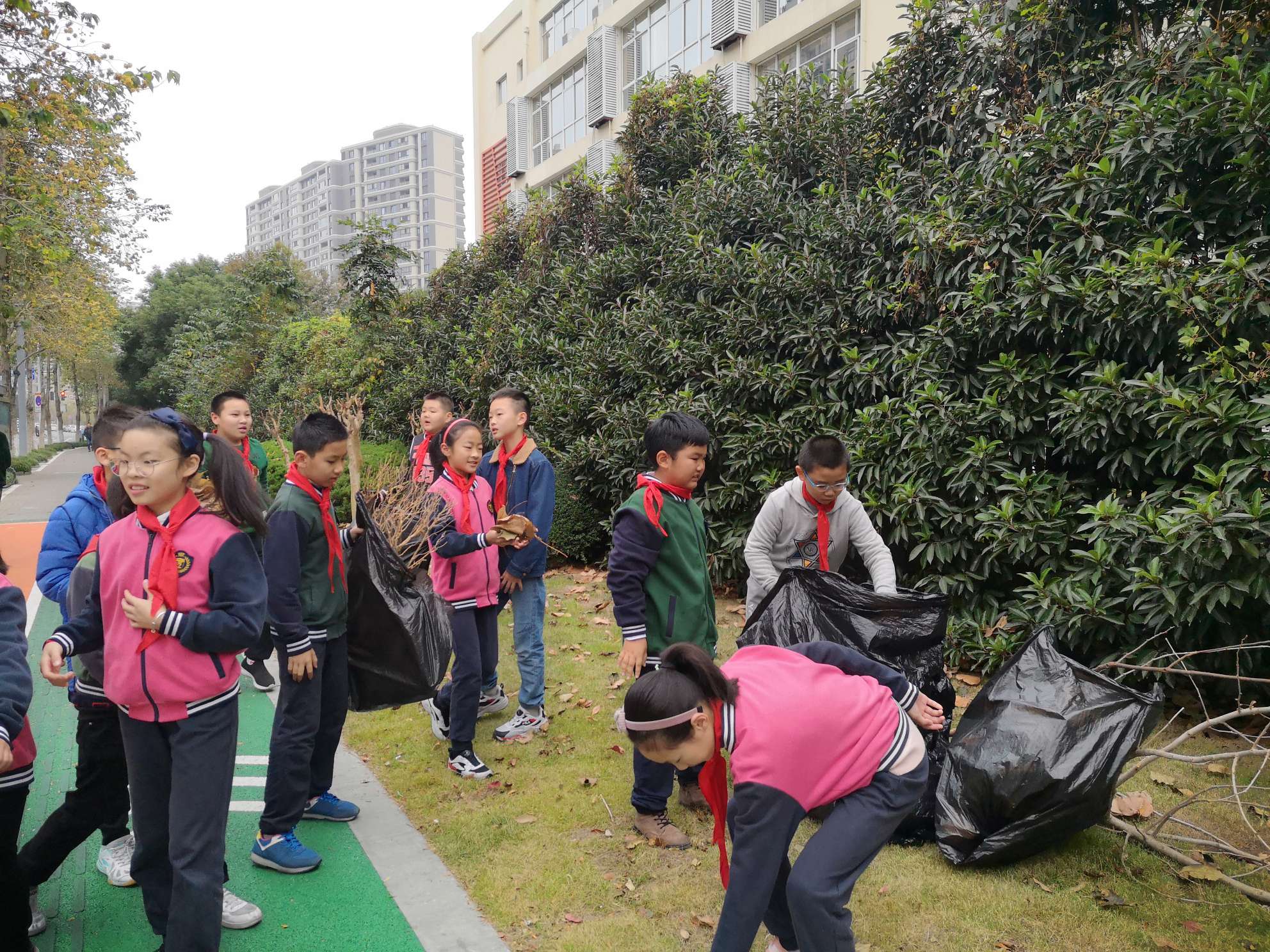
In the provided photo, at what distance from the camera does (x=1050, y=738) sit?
3.33 metres

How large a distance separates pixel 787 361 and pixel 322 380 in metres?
12.7

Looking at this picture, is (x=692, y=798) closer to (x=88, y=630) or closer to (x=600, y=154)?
(x=88, y=630)

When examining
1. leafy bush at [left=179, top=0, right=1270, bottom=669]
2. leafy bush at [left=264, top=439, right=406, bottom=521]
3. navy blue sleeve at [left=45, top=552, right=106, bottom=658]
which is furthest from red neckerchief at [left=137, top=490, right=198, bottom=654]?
leafy bush at [left=264, top=439, right=406, bottom=521]

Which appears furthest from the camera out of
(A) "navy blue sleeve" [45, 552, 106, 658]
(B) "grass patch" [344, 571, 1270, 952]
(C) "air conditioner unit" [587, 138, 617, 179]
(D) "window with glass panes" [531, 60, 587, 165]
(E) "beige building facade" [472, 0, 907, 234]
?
(D) "window with glass panes" [531, 60, 587, 165]

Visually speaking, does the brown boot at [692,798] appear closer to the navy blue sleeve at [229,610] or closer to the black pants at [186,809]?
the black pants at [186,809]

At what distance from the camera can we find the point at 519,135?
28.9 m

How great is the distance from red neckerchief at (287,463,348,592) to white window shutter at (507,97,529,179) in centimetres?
2712

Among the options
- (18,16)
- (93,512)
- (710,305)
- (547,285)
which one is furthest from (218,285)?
(93,512)

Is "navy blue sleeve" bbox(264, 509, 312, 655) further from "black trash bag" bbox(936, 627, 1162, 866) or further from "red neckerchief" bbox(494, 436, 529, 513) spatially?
"black trash bag" bbox(936, 627, 1162, 866)

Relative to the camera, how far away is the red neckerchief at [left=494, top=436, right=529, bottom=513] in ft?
17.3

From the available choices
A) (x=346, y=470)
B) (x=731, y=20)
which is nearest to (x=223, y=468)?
(x=346, y=470)

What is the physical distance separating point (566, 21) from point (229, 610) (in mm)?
28064

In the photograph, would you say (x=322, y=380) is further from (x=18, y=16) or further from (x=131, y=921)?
(x=131, y=921)

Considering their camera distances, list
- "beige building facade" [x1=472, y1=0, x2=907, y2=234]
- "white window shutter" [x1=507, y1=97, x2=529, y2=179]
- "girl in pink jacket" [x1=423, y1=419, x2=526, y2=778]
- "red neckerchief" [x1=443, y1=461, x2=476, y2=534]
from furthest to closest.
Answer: "white window shutter" [x1=507, y1=97, x2=529, y2=179] → "beige building facade" [x1=472, y1=0, x2=907, y2=234] → "red neckerchief" [x1=443, y1=461, x2=476, y2=534] → "girl in pink jacket" [x1=423, y1=419, x2=526, y2=778]
